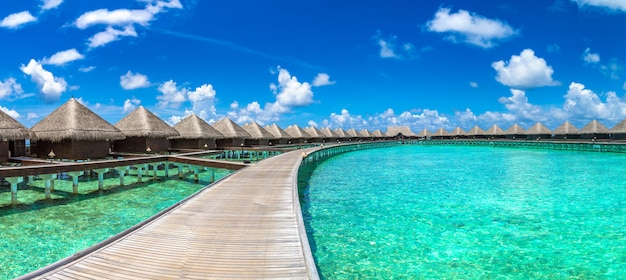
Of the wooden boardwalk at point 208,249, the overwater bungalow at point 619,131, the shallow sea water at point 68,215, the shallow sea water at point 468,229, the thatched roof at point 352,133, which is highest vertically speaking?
the thatched roof at point 352,133

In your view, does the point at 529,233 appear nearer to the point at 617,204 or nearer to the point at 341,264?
the point at 341,264

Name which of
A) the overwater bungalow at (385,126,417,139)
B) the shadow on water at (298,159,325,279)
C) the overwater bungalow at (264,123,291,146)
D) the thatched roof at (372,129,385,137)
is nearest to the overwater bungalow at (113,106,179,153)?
the shadow on water at (298,159,325,279)

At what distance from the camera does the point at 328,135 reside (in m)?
50.8

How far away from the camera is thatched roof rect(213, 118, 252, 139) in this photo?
2894cm

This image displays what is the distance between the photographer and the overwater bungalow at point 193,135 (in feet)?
81.4

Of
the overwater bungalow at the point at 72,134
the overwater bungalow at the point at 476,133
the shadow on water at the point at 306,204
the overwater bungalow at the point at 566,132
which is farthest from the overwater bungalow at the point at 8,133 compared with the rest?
the overwater bungalow at the point at 476,133

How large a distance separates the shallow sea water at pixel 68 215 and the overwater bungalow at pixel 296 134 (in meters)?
27.0

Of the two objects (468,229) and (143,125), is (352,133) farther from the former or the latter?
(468,229)

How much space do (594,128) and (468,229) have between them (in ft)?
141

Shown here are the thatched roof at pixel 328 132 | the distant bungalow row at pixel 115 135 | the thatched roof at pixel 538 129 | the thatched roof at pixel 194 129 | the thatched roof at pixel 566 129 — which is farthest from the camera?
the thatched roof at pixel 328 132

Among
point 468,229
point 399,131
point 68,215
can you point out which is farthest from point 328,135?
point 468,229

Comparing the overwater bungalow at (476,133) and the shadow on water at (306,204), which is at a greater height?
the overwater bungalow at (476,133)

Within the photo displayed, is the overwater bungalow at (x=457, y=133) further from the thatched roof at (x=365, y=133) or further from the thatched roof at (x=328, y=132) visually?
the thatched roof at (x=328, y=132)

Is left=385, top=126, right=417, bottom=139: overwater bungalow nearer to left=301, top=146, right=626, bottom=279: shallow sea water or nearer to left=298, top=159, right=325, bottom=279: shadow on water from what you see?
left=298, top=159, right=325, bottom=279: shadow on water
